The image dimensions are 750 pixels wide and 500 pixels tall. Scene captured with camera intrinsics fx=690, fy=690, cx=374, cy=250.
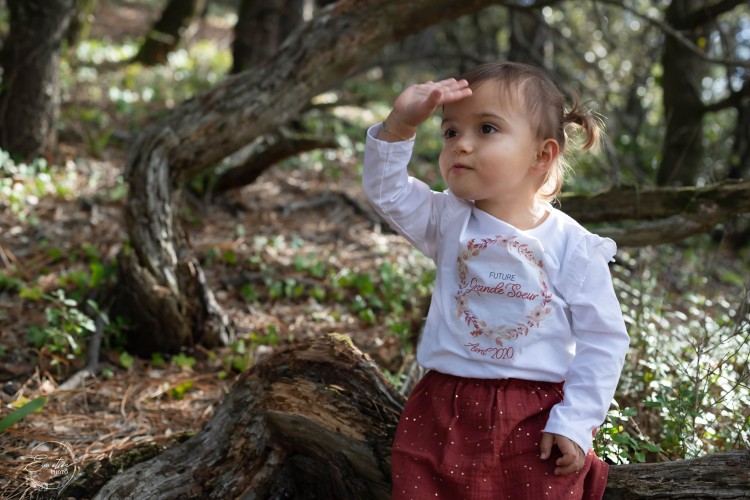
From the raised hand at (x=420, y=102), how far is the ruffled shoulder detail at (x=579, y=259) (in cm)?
59

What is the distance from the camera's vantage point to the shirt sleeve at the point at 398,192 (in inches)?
86.1

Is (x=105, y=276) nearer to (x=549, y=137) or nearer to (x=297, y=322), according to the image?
(x=297, y=322)

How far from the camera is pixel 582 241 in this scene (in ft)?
7.11

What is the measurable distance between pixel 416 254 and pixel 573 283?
11.9ft

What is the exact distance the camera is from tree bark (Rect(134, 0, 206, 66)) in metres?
11.0

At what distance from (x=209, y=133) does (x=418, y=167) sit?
4.16 m

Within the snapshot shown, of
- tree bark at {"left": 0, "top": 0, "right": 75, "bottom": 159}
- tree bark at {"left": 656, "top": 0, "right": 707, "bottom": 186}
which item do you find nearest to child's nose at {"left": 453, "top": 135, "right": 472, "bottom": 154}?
tree bark at {"left": 0, "top": 0, "right": 75, "bottom": 159}

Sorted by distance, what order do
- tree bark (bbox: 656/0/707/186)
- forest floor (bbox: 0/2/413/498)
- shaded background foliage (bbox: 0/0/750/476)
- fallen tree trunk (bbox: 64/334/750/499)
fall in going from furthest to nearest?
tree bark (bbox: 656/0/707/186) < forest floor (bbox: 0/2/413/498) < shaded background foliage (bbox: 0/0/750/476) < fallen tree trunk (bbox: 64/334/750/499)

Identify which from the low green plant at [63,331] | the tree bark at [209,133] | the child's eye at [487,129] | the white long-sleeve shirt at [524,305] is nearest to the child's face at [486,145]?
the child's eye at [487,129]

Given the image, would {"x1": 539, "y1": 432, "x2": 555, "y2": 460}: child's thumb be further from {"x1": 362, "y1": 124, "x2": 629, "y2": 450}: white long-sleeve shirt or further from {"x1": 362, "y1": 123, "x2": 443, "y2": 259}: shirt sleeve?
{"x1": 362, "y1": 123, "x2": 443, "y2": 259}: shirt sleeve

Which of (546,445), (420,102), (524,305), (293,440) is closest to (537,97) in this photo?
(420,102)

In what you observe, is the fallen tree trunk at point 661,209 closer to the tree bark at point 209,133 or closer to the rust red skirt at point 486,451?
the tree bark at point 209,133

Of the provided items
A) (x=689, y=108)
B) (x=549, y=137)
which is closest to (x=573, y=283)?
(x=549, y=137)

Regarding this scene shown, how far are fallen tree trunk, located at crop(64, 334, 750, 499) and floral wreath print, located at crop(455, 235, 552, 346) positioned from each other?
2.10ft
